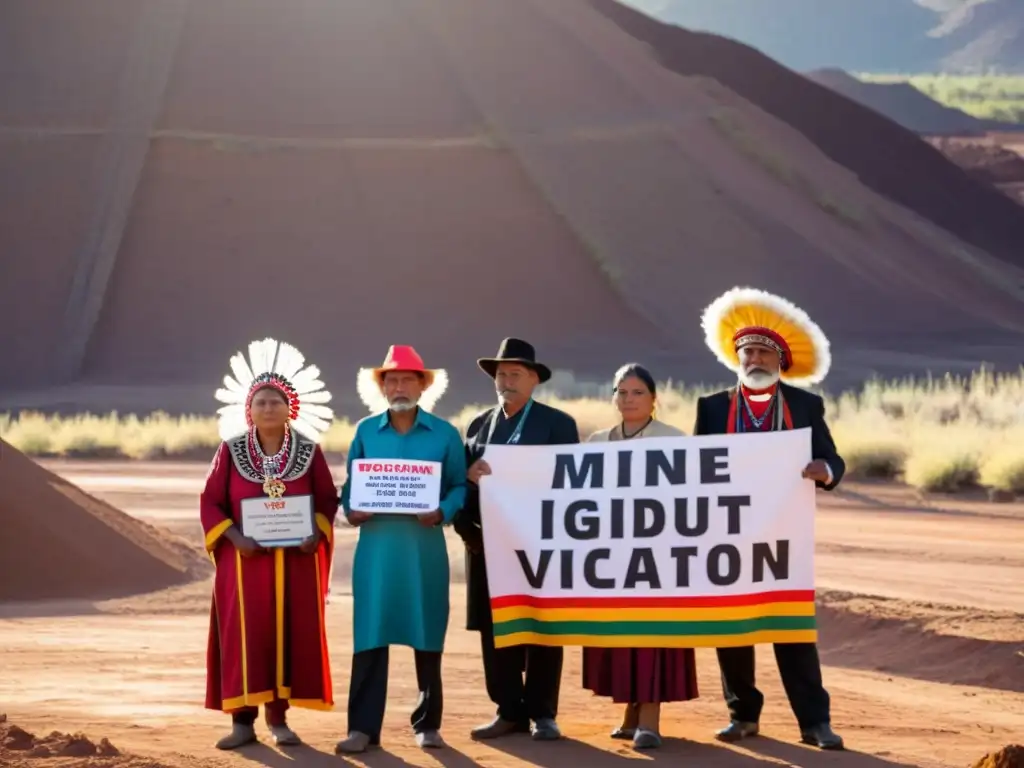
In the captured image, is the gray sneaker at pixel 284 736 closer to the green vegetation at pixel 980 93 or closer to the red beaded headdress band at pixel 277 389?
the red beaded headdress band at pixel 277 389

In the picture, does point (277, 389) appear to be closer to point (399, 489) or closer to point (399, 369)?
point (399, 369)

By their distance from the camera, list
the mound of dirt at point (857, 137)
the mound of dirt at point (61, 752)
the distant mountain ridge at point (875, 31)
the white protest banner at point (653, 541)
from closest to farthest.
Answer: the mound of dirt at point (61, 752) < the white protest banner at point (653, 541) < the mound of dirt at point (857, 137) < the distant mountain ridge at point (875, 31)

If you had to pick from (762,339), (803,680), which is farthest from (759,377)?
(803,680)

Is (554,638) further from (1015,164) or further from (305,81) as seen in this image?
(1015,164)

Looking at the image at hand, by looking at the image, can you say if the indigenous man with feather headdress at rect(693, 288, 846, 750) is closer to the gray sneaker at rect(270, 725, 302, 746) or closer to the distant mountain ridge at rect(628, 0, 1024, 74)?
the gray sneaker at rect(270, 725, 302, 746)

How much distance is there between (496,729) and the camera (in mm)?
8492

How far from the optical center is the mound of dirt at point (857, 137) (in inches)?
2542

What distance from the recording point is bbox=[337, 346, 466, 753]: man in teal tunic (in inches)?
323

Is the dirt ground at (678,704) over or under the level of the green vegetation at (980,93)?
under

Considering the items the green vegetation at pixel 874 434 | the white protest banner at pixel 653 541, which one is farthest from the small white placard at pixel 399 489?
the green vegetation at pixel 874 434

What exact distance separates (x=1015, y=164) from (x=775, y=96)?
15463 millimetres

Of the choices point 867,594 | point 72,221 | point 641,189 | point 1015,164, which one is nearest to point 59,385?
point 72,221

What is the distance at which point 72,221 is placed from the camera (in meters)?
45.7

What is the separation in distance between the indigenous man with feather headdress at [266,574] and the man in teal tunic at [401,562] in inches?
6.3
